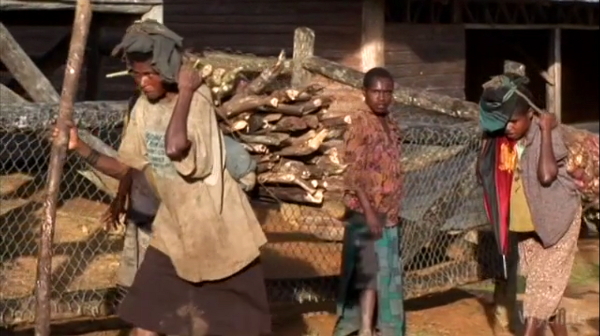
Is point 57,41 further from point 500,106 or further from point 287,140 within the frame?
point 500,106

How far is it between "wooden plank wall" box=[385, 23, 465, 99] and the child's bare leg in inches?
211

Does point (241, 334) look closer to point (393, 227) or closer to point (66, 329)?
point (393, 227)

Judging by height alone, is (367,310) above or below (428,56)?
below

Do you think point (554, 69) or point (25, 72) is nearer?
point (25, 72)

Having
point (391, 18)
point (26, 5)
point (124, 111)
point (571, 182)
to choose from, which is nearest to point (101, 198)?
point (26, 5)

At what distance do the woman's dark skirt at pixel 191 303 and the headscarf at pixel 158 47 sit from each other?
823 millimetres

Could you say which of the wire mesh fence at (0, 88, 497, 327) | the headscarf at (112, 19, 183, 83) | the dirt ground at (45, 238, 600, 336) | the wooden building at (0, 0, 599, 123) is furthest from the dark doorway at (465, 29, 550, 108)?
the headscarf at (112, 19, 183, 83)

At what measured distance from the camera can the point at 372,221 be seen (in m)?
6.98

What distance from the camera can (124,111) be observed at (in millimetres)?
7152

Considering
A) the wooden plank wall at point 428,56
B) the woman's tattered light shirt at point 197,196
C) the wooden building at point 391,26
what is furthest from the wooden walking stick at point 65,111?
the wooden plank wall at point 428,56

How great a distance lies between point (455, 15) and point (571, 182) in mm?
6954

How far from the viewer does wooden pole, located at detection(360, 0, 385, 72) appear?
12.1 m

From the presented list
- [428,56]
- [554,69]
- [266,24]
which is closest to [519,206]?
[428,56]

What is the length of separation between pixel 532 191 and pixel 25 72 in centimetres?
496
